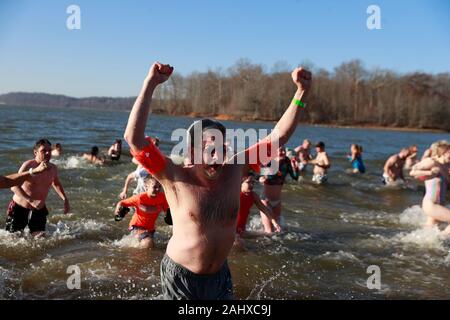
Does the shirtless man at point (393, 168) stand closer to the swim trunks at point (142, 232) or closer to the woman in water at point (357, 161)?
the woman in water at point (357, 161)

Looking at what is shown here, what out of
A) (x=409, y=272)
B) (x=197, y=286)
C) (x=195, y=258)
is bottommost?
(x=409, y=272)

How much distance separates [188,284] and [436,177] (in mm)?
5937

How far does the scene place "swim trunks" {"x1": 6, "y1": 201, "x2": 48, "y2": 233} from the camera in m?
6.43

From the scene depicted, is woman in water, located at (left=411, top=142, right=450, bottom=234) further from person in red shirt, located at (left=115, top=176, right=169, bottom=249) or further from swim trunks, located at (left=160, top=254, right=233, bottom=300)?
swim trunks, located at (left=160, top=254, right=233, bottom=300)

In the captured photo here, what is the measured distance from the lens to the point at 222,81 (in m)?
86.1

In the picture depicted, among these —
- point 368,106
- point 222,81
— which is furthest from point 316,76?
point 222,81

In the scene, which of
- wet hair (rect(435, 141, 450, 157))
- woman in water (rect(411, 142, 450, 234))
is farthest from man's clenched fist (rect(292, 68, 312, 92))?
wet hair (rect(435, 141, 450, 157))

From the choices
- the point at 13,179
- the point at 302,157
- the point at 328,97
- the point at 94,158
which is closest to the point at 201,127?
the point at 13,179

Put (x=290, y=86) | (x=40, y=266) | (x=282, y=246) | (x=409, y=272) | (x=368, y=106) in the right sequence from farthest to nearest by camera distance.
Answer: (x=368, y=106) → (x=290, y=86) → (x=282, y=246) → (x=409, y=272) → (x=40, y=266)

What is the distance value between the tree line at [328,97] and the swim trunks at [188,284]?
6601 centimetres

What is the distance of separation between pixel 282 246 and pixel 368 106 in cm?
7751

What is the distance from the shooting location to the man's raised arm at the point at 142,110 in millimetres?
2498

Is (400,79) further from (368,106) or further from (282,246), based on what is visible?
(282,246)

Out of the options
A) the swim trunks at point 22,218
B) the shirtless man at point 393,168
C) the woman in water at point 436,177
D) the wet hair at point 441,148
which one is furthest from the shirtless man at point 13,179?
the shirtless man at point 393,168
